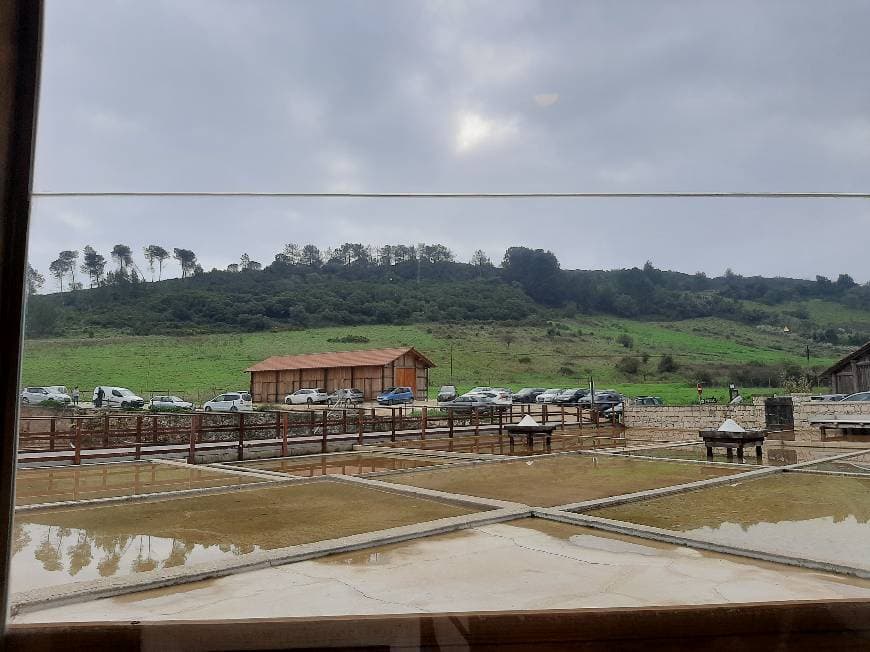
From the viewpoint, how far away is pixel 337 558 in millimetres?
3084

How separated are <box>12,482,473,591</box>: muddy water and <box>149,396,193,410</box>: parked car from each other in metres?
11.0

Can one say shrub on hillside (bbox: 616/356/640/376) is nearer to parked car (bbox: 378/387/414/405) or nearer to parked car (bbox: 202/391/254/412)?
parked car (bbox: 378/387/414/405)

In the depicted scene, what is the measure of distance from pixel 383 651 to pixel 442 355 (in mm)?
27581

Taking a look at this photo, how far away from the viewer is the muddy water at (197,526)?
307cm

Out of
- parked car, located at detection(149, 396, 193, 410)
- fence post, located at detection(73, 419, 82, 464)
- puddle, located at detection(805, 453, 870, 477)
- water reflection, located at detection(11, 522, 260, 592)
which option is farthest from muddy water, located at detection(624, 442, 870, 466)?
parked car, located at detection(149, 396, 193, 410)

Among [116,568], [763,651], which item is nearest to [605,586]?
[763,651]

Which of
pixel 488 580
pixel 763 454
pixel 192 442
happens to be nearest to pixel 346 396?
pixel 192 442

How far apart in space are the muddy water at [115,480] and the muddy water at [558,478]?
184 centimetres

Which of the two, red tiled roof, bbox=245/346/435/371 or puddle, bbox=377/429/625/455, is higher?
red tiled roof, bbox=245/346/435/371

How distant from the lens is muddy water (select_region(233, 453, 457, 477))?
6895 mm

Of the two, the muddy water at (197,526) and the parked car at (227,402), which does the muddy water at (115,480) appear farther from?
the parked car at (227,402)

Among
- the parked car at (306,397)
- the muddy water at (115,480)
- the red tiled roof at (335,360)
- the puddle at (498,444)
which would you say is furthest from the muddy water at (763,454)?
the parked car at (306,397)

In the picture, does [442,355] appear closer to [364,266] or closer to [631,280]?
[364,266]

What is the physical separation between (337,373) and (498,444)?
16.1 m
